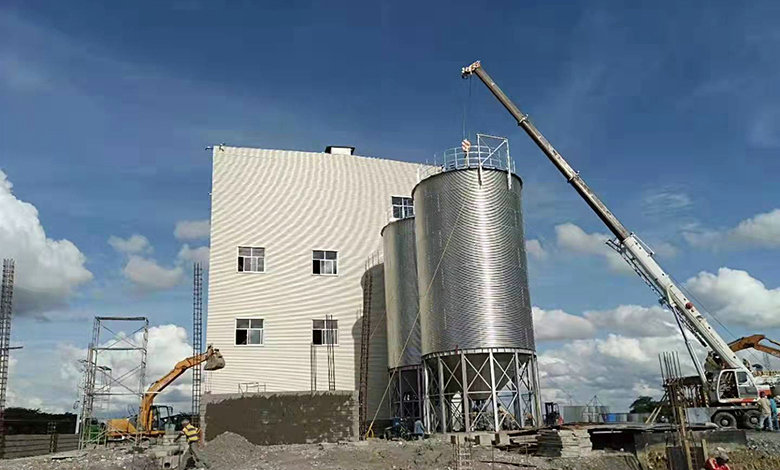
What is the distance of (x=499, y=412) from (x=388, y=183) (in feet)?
57.4

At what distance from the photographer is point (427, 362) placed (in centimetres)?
3075

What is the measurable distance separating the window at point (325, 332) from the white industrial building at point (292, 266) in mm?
58

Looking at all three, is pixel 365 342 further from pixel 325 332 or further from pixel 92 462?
pixel 92 462

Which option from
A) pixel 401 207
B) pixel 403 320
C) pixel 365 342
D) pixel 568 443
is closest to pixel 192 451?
pixel 568 443

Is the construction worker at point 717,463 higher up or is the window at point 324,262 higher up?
the window at point 324,262

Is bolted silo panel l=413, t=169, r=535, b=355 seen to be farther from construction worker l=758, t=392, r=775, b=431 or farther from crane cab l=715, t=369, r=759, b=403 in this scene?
construction worker l=758, t=392, r=775, b=431

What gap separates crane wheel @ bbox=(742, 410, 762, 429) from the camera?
31625mm

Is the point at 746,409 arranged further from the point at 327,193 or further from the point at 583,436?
the point at 327,193

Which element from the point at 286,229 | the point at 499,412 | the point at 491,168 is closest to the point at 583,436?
the point at 499,412

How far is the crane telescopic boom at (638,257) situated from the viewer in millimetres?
33531

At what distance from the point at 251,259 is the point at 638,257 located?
2122 cm

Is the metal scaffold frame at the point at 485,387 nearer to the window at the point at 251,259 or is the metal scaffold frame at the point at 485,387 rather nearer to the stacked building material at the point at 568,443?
the stacked building material at the point at 568,443

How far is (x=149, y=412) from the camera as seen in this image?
36.7 metres

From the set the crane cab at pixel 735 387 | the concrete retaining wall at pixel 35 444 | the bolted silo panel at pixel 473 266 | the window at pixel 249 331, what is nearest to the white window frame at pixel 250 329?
the window at pixel 249 331
